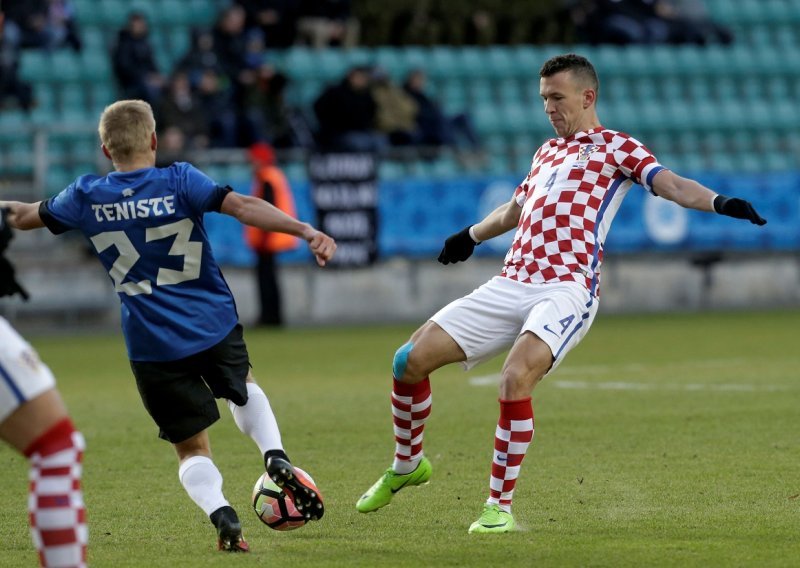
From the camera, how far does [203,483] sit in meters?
5.77

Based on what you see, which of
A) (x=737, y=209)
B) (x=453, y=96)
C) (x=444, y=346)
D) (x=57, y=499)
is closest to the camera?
(x=57, y=499)

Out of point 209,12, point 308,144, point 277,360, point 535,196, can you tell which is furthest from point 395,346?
point 535,196

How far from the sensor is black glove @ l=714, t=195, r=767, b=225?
6137 mm

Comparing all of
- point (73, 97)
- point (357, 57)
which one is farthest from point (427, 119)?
point (73, 97)

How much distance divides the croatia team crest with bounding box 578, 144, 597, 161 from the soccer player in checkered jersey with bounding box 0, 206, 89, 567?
3121 millimetres

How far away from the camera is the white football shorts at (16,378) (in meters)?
4.19

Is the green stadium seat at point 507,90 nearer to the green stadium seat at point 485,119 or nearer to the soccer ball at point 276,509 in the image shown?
the green stadium seat at point 485,119

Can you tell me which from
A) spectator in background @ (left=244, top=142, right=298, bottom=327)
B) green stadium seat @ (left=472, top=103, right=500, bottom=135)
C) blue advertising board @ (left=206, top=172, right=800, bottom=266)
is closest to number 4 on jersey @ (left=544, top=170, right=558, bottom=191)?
spectator in background @ (left=244, top=142, right=298, bottom=327)

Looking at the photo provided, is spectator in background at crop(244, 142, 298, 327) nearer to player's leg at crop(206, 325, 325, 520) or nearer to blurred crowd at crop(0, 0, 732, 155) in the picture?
blurred crowd at crop(0, 0, 732, 155)

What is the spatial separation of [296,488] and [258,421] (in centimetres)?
39

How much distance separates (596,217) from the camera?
658 cm

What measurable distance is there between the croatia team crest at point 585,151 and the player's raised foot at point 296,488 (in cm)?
198

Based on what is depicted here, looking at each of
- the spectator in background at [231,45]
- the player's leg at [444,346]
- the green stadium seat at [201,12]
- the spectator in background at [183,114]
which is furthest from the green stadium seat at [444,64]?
the player's leg at [444,346]

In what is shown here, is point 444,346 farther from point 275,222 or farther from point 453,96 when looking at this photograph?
point 453,96
